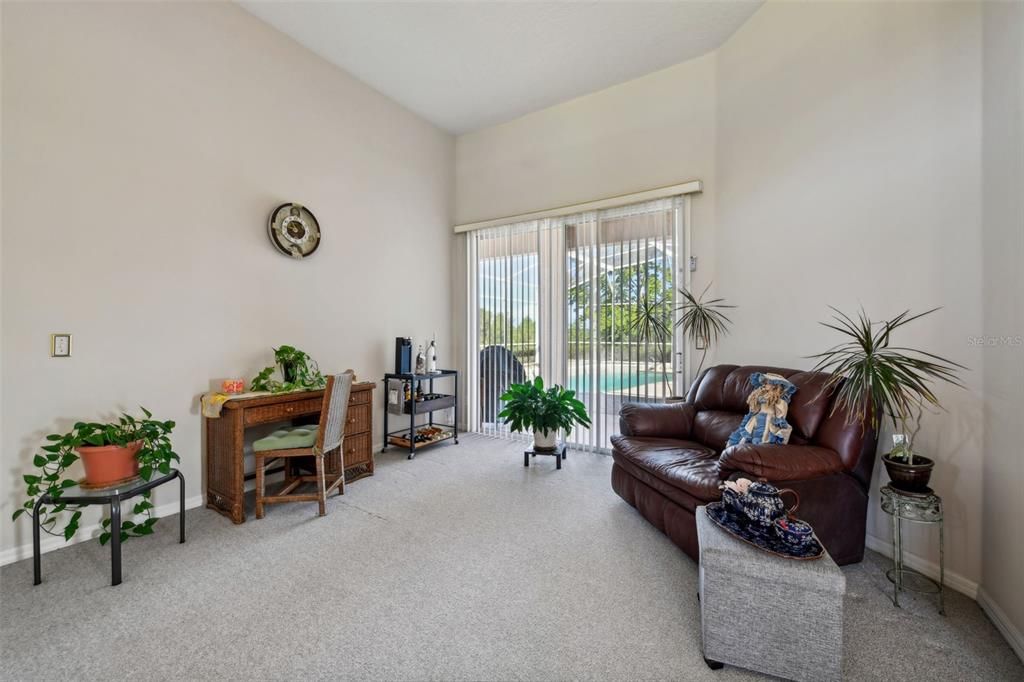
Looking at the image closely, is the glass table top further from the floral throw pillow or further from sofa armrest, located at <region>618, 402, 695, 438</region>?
the floral throw pillow

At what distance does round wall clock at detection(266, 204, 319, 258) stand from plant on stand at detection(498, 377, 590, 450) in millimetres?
2207

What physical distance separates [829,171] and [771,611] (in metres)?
2.67

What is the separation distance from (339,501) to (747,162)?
4.09m

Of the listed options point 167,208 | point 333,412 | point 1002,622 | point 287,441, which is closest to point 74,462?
point 287,441

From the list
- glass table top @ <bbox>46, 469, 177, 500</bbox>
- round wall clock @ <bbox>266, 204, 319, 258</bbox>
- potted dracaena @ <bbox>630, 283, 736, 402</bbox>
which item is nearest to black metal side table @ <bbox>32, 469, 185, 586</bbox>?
glass table top @ <bbox>46, 469, 177, 500</bbox>

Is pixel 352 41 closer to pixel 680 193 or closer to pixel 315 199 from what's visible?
pixel 315 199

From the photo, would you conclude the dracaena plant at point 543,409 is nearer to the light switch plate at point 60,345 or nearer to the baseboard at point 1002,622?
the baseboard at point 1002,622

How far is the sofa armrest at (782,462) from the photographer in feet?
6.68

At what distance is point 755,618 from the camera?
4.83 feet

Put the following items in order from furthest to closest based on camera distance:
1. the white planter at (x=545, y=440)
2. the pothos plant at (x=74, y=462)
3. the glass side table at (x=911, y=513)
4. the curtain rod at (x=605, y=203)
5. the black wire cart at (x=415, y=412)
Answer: the black wire cart at (x=415, y=412)
the white planter at (x=545, y=440)
the curtain rod at (x=605, y=203)
the pothos plant at (x=74, y=462)
the glass side table at (x=911, y=513)

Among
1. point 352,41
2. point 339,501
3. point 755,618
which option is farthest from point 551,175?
point 755,618

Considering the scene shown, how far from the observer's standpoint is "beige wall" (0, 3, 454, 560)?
2.25 m

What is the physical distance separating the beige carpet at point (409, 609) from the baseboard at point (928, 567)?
0.22ft

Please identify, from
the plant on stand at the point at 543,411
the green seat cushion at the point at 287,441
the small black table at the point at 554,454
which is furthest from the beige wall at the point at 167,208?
the small black table at the point at 554,454
